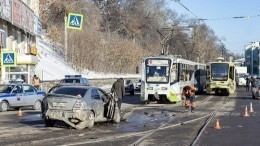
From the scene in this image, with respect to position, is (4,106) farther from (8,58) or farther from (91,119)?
(91,119)

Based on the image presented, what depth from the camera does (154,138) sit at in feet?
49.9

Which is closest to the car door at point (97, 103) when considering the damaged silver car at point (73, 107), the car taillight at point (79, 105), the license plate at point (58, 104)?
the damaged silver car at point (73, 107)

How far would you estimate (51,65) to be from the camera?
193 ft

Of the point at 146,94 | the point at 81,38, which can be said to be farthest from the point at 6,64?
the point at 81,38

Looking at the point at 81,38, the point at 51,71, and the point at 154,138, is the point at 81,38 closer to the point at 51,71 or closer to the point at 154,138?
the point at 51,71

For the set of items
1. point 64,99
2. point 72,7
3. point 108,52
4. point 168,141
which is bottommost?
point 168,141

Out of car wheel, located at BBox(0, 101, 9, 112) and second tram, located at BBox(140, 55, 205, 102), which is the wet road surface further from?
second tram, located at BBox(140, 55, 205, 102)

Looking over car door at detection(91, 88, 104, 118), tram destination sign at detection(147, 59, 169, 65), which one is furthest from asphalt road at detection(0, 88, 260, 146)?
tram destination sign at detection(147, 59, 169, 65)

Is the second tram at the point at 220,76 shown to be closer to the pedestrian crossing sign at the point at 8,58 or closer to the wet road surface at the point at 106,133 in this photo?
the pedestrian crossing sign at the point at 8,58

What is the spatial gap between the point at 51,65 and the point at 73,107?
4210 cm

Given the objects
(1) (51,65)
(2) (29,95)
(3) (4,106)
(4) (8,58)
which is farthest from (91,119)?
(1) (51,65)

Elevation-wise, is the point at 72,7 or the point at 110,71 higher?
the point at 72,7

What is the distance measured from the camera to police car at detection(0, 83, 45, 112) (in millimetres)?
26734

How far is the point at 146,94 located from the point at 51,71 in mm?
24937
